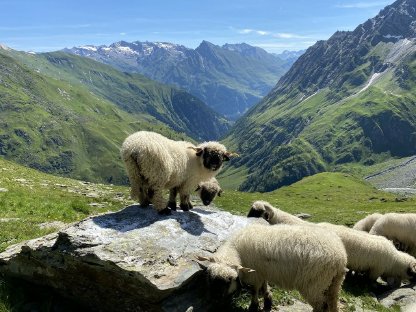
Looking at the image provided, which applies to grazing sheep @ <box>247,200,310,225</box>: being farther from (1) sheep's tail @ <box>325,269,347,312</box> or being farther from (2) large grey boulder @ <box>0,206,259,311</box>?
(1) sheep's tail @ <box>325,269,347,312</box>

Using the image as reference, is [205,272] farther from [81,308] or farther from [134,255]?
[81,308]

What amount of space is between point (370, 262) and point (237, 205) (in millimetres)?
37069

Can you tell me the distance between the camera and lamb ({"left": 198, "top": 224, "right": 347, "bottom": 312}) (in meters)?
12.7

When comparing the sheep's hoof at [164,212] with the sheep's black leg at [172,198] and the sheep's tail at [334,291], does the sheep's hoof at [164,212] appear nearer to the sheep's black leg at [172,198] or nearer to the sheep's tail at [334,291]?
the sheep's black leg at [172,198]

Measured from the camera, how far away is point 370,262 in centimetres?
2000

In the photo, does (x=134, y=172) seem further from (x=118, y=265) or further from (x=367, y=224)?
(x=367, y=224)

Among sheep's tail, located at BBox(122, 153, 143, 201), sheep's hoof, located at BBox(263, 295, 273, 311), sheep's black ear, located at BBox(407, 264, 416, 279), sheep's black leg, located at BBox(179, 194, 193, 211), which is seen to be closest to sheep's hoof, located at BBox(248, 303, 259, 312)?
sheep's hoof, located at BBox(263, 295, 273, 311)

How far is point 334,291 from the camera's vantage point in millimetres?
13094

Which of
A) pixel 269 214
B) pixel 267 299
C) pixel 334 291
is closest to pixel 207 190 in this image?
pixel 269 214

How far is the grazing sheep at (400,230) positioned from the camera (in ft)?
86.5

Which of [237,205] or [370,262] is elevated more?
[370,262]

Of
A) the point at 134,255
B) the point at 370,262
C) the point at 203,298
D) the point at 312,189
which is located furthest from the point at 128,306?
the point at 312,189

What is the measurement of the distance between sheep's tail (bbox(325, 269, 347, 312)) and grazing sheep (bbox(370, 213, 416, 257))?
48.4 ft

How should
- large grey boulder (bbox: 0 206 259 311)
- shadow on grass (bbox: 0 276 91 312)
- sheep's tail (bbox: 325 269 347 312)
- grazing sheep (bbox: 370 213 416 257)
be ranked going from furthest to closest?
grazing sheep (bbox: 370 213 416 257) → sheep's tail (bbox: 325 269 347 312) → shadow on grass (bbox: 0 276 91 312) → large grey boulder (bbox: 0 206 259 311)
